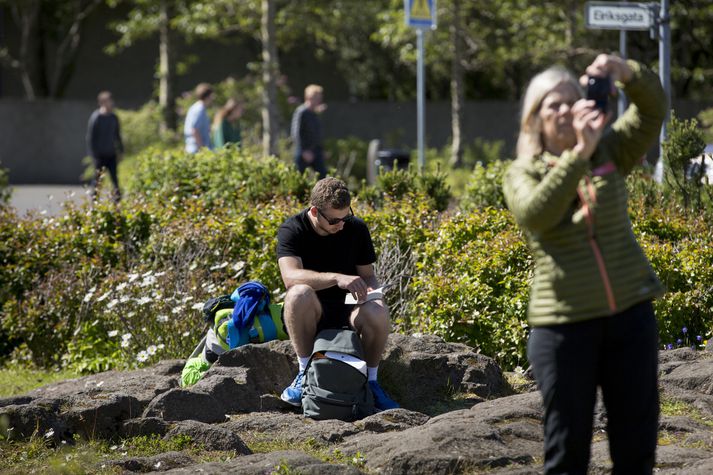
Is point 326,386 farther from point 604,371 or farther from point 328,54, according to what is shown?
point 328,54

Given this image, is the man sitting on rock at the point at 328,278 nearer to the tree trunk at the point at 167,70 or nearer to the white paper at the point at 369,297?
the white paper at the point at 369,297

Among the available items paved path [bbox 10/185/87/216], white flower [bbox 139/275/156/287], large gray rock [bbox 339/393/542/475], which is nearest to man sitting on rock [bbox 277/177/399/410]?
large gray rock [bbox 339/393/542/475]

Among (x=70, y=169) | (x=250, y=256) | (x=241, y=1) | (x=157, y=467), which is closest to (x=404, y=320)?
(x=250, y=256)

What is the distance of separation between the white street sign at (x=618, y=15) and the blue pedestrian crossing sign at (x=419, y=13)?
9.63 feet

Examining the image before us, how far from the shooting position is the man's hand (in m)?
5.93

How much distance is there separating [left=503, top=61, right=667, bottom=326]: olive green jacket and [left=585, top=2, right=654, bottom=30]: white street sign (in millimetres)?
7149

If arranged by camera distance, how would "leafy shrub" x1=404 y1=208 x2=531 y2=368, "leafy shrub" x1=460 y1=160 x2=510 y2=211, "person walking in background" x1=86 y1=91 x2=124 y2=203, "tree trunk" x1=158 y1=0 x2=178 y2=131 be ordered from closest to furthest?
1. "leafy shrub" x1=404 y1=208 x2=531 y2=368
2. "leafy shrub" x1=460 y1=160 x2=510 y2=211
3. "person walking in background" x1=86 y1=91 x2=124 y2=203
4. "tree trunk" x1=158 y1=0 x2=178 y2=131

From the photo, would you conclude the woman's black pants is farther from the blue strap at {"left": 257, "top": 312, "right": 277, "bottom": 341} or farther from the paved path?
the paved path

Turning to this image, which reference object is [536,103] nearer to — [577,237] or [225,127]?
[577,237]

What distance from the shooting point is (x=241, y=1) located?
2172cm

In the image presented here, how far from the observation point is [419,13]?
43.1ft

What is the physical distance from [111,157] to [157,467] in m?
11.9

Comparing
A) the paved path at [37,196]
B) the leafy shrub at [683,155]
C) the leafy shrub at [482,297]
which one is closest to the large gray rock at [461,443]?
the leafy shrub at [482,297]

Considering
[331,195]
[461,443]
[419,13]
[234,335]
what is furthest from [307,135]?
[461,443]
